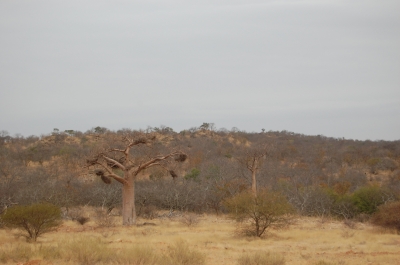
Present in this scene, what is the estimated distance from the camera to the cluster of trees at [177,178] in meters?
23.5

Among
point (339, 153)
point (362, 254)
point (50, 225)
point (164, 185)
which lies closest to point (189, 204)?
point (164, 185)

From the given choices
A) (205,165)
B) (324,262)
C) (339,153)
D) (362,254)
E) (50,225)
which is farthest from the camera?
(339,153)

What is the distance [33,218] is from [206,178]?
20959 mm

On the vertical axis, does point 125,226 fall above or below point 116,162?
below

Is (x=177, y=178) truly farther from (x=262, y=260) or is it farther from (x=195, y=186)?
(x=262, y=260)

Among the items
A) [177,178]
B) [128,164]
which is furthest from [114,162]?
[177,178]

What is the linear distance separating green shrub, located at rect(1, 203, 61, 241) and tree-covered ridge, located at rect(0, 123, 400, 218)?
4045 mm

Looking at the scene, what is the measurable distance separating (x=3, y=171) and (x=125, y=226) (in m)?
14.6

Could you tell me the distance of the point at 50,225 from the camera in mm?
18344

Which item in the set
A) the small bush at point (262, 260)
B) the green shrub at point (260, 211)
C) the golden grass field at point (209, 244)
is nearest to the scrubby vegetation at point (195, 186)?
the green shrub at point (260, 211)

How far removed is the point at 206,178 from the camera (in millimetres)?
37562

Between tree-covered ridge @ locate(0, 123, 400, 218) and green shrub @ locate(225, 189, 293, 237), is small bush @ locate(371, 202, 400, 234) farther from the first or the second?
tree-covered ridge @ locate(0, 123, 400, 218)

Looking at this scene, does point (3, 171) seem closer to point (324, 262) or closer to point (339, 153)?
point (324, 262)

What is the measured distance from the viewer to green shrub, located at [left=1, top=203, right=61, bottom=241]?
17.6 meters
